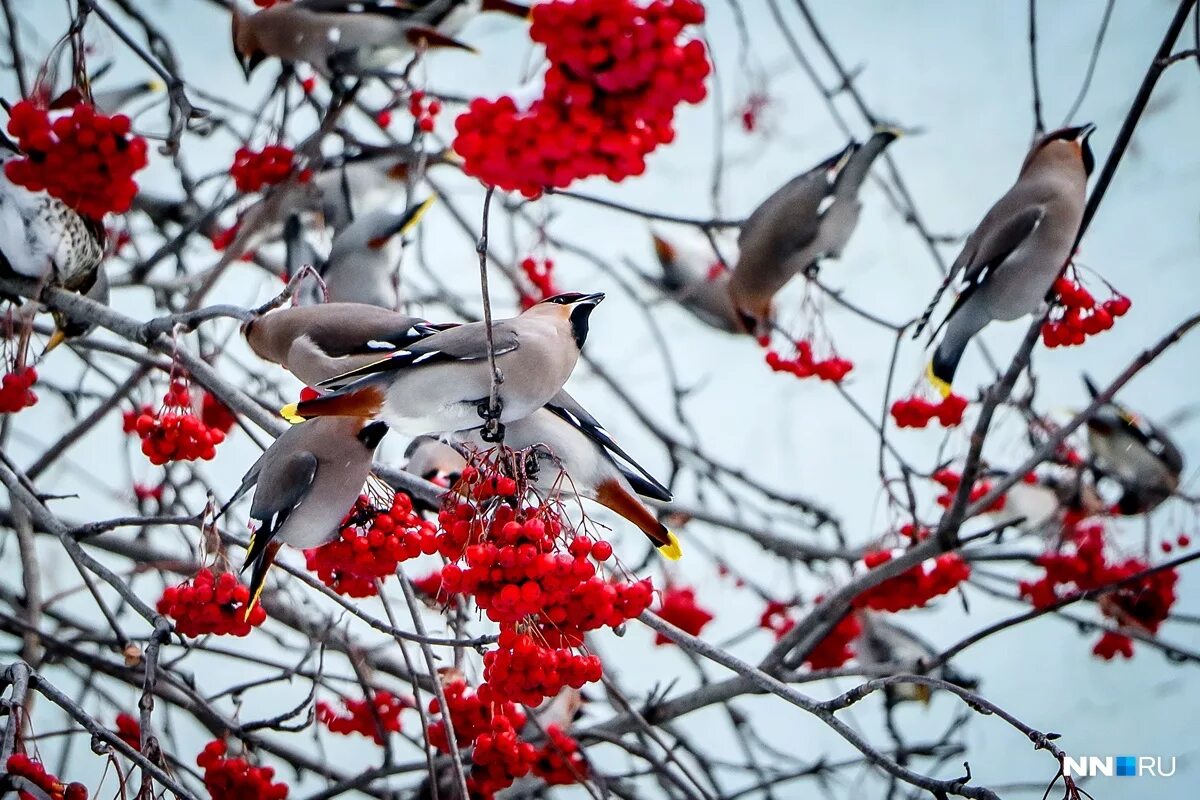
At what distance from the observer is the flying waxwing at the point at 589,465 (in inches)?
84.8

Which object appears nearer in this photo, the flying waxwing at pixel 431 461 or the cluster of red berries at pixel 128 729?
the cluster of red berries at pixel 128 729

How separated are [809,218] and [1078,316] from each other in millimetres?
875

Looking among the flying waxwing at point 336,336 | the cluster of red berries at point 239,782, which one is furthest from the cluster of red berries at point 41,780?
the flying waxwing at point 336,336

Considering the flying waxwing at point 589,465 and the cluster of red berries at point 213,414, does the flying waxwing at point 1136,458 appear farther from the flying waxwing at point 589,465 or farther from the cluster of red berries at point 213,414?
the cluster of red berries at point 213,414

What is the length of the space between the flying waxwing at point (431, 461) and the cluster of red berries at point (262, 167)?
0.71 m

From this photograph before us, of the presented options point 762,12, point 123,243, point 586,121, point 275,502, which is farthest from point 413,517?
point 762,12

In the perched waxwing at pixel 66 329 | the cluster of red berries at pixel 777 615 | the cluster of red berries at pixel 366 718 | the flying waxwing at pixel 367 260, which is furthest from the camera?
the cluster of red berries at pixel 777 615

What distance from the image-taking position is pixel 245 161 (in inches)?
116

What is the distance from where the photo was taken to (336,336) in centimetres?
226

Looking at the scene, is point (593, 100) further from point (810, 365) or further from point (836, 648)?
point (836, 648)

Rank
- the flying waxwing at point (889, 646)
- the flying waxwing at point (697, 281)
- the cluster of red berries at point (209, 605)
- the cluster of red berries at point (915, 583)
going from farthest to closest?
1. the flying waxwing at point (697, 281)
2. the flying waxwing at point (889, 646)
3. the cluster of red berries at point (915, 583)
4. the cluster of red berries at point (209, 605)

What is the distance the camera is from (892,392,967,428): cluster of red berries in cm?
270

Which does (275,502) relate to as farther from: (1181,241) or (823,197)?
(1181,241)

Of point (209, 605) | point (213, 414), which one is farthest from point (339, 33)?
point (209, 605)
